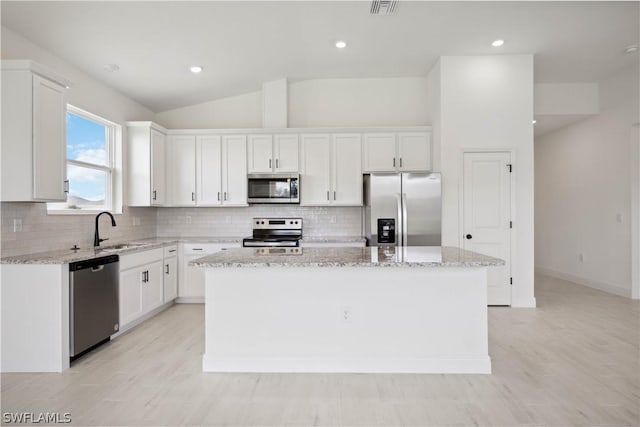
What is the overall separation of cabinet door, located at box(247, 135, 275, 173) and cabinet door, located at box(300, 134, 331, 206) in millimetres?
481

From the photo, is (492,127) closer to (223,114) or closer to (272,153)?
(272,153)

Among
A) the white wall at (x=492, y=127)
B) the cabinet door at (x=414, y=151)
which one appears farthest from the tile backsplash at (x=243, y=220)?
the white wall at (x=492, y=127)

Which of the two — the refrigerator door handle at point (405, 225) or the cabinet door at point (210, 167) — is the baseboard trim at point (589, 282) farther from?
the cabinet door at point (210, 167)

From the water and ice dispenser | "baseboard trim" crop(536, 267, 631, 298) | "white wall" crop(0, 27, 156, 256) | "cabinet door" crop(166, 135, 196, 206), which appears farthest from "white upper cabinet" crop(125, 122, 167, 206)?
"baseboard trim" crop(536, 267, 631, 298)

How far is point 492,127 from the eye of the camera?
4738 mm

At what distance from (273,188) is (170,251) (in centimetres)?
158

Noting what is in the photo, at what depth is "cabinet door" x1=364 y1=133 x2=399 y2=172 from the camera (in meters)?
5.09

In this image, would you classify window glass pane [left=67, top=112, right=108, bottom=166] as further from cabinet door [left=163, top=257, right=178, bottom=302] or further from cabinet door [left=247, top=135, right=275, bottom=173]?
cabinet door [left=247, top=135, right=275, bottom=173]

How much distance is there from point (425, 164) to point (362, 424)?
3718mm

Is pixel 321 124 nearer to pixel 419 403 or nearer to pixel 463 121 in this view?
pixel 463 121

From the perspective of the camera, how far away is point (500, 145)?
15.5 feet

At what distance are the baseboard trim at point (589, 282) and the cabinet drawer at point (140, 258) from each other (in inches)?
252

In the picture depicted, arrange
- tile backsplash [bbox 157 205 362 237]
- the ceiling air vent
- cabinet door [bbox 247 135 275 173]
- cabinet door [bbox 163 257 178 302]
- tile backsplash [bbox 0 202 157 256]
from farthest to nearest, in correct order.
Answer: tile backsplash [bbox 157 205 362 237] < cabinet door [bbox 247 135 275 173] < cabinet door [bbox 163 257 178 302] < the ceiling air vent < tile backsplash [bbox 0 202 157 256]

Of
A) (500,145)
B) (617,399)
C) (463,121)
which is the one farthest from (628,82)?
(617,399)
